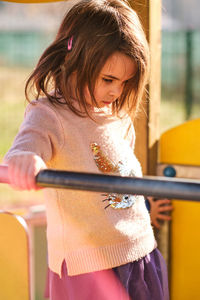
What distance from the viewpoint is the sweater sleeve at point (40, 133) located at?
96 centimetres

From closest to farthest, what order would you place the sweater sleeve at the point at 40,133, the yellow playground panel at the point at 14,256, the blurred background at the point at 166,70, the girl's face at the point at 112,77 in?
the sweater sleeve at the point at 40,133, the girl's face at the point at 112,77, the yellow playground panel at the point at 14,256, the blurred background at the point at 166,70

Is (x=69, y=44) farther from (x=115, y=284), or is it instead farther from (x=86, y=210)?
(x=115, y=284)

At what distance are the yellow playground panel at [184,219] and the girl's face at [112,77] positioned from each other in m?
0.47

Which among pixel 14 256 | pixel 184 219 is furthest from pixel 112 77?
pixel 184 219

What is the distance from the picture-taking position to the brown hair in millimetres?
1097

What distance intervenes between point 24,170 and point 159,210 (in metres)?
0.81

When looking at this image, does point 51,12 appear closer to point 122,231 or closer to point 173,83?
point 173,83

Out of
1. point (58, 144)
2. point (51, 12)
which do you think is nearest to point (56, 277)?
point (58, 144)

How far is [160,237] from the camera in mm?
1593

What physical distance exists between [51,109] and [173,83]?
16.8 ft

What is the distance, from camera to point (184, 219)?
157cm

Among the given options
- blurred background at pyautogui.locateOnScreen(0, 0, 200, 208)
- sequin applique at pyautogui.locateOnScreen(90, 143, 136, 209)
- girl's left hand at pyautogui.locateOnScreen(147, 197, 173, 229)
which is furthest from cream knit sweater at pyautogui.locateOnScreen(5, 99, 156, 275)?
blurred background at pyautogui.locateOnScreen(0, 0, 200, 208)

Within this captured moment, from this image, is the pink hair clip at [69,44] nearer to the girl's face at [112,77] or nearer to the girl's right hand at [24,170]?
the girl's face at [112,77]

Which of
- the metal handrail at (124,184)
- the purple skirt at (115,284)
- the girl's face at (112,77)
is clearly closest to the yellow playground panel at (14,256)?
the purple skirt at (115,284)
